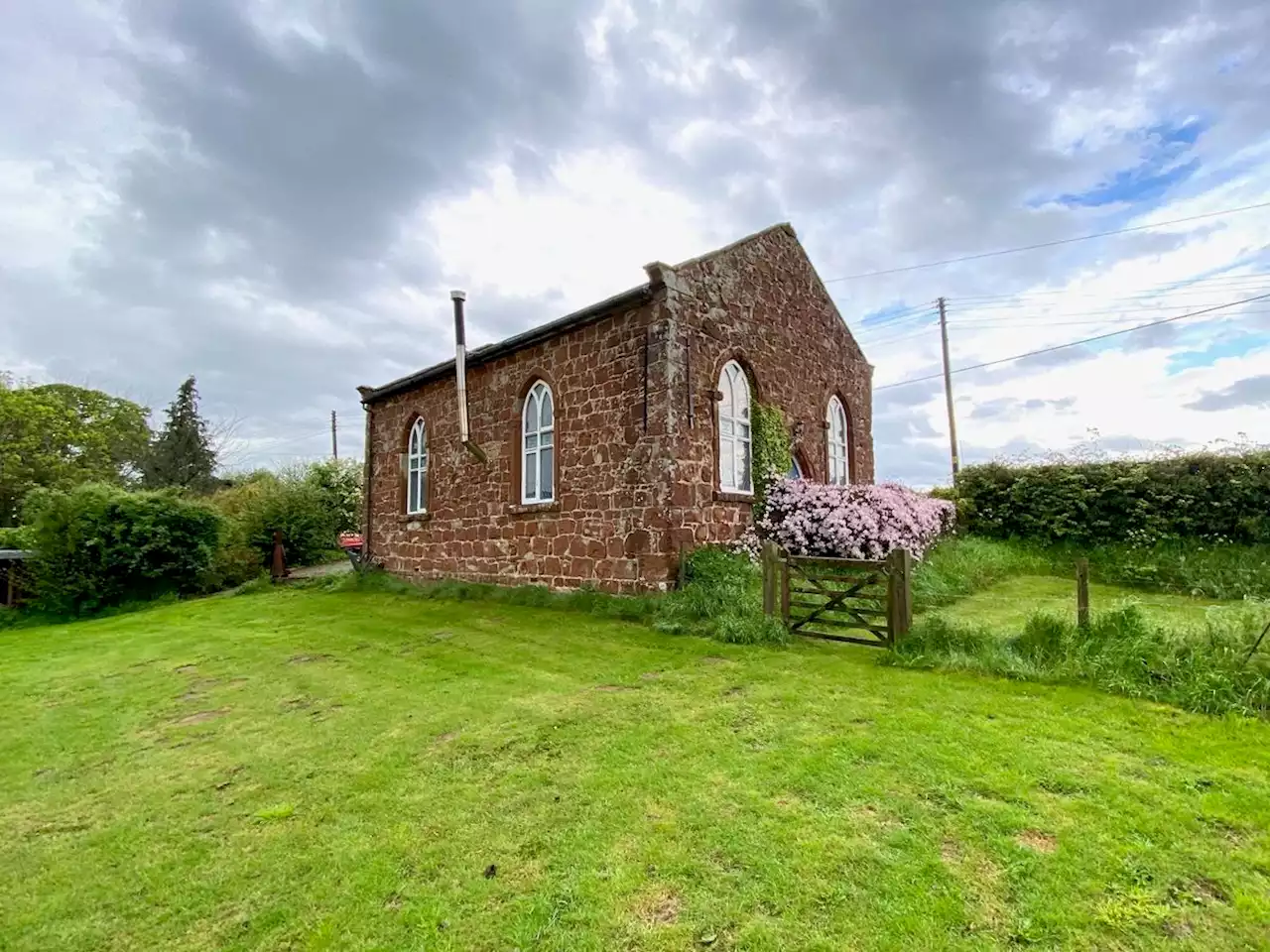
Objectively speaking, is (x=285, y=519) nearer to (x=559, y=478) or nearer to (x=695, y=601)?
(x=559, y=478)

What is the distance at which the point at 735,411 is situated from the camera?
12.1 metres

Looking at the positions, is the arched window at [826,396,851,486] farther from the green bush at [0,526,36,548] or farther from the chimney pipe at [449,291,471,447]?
the green bush at [0,526,36,548]

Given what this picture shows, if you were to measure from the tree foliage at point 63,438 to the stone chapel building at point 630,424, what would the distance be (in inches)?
931

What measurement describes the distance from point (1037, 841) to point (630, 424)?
8.42 m

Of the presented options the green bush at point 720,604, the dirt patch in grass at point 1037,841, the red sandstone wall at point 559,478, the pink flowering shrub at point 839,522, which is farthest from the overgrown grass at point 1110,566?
the dirt patch in grass at point 1037,841

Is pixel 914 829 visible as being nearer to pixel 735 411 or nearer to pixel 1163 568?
pixel 735 411

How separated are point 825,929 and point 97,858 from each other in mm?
4029

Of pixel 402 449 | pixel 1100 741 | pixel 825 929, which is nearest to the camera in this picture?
pixel 825 929

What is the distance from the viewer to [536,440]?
1298 centimetres

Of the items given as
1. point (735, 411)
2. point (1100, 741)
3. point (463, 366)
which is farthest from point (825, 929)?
point (463, 366)

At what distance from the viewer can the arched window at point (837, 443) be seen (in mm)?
15703

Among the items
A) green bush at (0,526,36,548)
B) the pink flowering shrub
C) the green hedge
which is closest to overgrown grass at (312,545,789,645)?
the pink flowering shrub

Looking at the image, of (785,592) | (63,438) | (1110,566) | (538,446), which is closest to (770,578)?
(785,592)

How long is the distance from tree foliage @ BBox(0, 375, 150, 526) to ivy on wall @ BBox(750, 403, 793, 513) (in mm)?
31001
